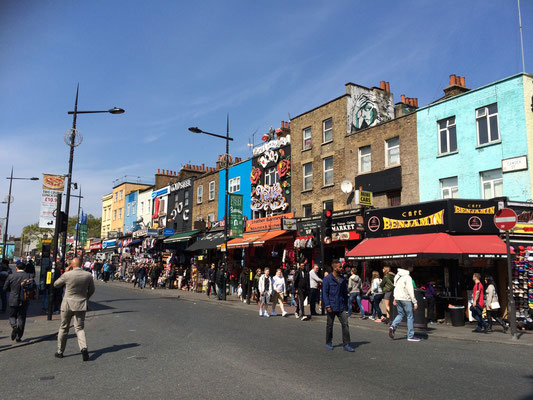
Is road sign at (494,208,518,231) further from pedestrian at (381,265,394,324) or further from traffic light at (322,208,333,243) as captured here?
traffic light at (322,208,333,243)

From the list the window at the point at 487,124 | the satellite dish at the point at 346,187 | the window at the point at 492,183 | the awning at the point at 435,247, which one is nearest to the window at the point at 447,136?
the window at the point at 487,124

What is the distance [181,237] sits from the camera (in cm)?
3356

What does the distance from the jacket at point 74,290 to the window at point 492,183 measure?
591 inches

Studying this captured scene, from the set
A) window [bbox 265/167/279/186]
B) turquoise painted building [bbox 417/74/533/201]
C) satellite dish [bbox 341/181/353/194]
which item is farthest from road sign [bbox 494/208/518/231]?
window [bbox 265/167/279/186]

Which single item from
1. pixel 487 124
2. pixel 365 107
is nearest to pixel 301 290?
pixel 487 124

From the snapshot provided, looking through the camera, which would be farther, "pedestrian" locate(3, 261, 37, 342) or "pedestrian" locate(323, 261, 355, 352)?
"pedestrian" locate(3, 261, 37, 342)

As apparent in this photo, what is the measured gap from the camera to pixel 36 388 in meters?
6.01

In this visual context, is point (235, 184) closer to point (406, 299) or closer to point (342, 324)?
point (406, 299)

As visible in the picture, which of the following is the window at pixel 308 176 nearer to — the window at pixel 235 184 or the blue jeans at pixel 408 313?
the window at pixel 235 184

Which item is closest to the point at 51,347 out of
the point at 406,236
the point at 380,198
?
the point at 406,236

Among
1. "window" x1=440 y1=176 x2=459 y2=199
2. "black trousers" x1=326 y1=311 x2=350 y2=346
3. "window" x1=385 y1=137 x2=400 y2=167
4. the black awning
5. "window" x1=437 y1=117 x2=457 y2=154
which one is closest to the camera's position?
"black trousers" x1=326 y1=311 x2=350 y2=346

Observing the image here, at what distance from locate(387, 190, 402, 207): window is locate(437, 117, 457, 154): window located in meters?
2.72

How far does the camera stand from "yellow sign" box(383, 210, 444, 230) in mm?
16859

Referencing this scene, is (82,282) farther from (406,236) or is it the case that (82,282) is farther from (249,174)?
(249,174)
